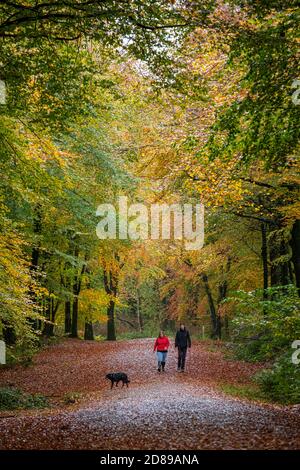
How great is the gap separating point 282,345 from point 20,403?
35.3 ft

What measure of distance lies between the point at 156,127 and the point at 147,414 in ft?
28.1

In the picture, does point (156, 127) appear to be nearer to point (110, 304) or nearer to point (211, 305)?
point (211, 305)

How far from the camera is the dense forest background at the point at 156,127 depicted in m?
6.92

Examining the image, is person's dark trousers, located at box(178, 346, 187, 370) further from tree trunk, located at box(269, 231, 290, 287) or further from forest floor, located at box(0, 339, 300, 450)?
tree trunk, located at box(269, 231, 290, 287)

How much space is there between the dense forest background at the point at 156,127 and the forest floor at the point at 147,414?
199cm

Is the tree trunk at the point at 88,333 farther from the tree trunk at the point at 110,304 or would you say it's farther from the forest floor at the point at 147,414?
the forest floor at the point at 147,414

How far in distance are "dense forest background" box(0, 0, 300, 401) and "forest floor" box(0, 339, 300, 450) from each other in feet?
6.54

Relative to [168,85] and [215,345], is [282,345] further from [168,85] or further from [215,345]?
[168,85]

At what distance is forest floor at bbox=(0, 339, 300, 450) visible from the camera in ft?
22.9

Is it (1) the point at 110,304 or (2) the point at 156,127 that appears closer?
(2) the point at 156,127

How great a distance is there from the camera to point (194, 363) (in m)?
20.8

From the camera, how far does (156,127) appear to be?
1437 cm

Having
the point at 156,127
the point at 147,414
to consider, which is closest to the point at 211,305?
the point at 156,127
